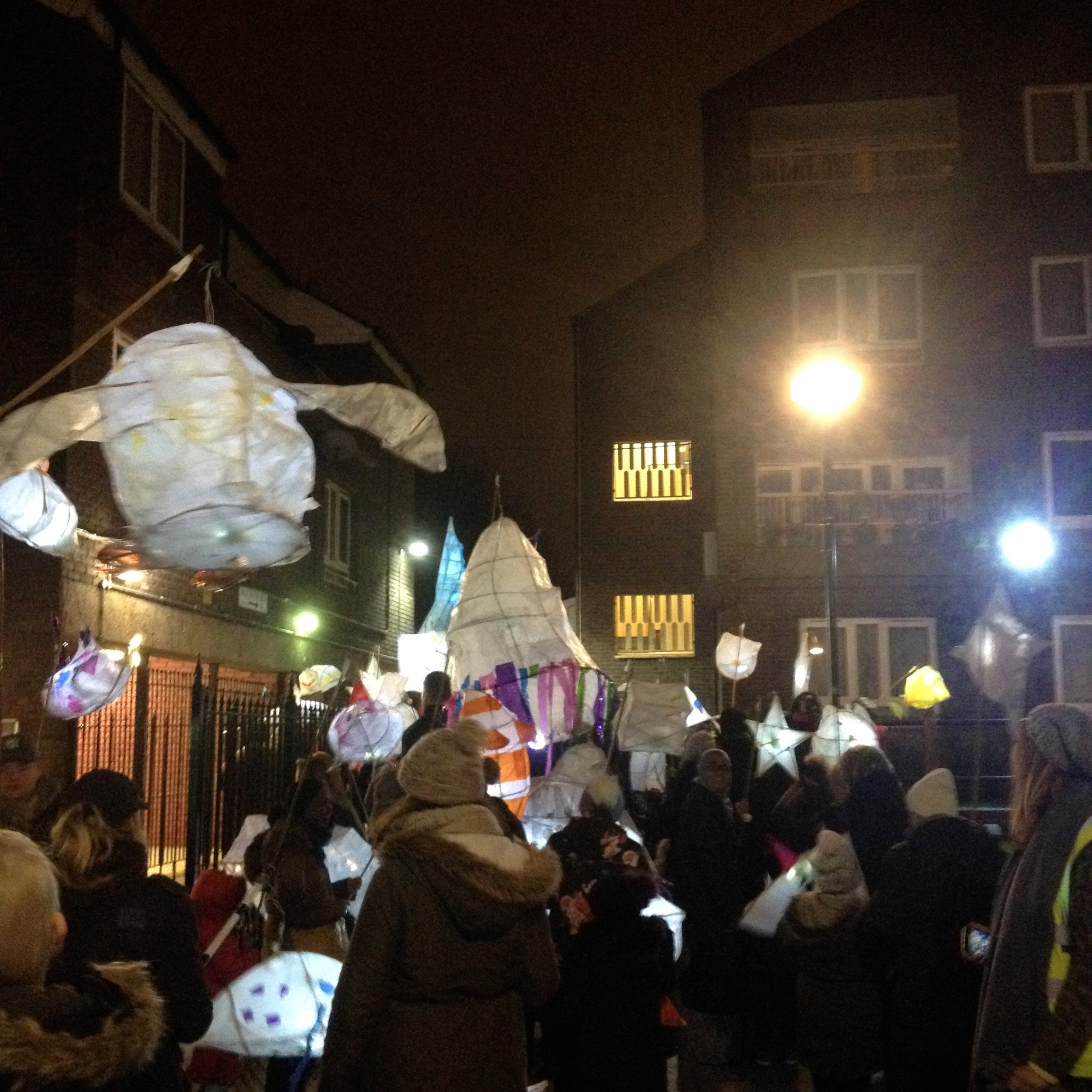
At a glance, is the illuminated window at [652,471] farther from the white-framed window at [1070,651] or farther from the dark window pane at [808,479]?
the white-framed window at [1070,651]

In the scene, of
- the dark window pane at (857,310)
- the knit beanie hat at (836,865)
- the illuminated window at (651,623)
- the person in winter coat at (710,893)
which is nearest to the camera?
the knit beanie hat at (836,865)

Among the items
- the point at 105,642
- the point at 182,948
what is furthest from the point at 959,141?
the point at 182,948

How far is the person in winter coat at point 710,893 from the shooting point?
782cm

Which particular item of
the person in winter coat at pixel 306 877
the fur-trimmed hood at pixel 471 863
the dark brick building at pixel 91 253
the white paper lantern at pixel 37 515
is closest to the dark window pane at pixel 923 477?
the dark brick building at pixel 91 253

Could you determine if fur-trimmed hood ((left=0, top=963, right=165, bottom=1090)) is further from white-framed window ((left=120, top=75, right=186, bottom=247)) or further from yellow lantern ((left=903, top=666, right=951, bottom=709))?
yellow lantern ((left=903, top=666, right=951, bottom=709))

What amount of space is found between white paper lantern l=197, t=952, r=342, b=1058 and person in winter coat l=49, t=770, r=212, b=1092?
5.43 feet

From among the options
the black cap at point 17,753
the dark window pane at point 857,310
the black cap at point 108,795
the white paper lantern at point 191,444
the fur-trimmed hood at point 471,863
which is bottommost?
the fur-trimmed hood at point 471,863

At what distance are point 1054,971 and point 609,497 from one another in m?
23.8

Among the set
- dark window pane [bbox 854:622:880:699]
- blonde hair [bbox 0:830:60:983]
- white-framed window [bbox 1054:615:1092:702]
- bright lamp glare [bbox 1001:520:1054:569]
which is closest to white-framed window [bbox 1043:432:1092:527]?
bright lamp glare [bbox 1001:520:1054:569]

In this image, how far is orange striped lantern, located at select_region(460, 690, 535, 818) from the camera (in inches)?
368

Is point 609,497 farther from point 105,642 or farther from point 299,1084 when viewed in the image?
point 299,1084

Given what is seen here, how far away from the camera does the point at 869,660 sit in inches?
887

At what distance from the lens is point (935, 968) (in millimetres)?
5625

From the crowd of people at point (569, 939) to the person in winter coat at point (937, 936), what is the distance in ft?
0.03
